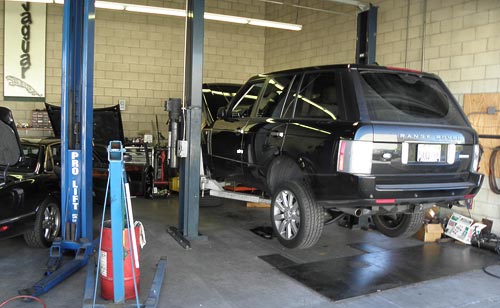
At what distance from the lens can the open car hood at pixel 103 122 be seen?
7.07m

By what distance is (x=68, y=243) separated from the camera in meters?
4.25

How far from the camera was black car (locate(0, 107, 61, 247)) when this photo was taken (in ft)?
13.1

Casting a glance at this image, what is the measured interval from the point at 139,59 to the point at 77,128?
6718mm

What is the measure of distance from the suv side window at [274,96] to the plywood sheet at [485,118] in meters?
2.94

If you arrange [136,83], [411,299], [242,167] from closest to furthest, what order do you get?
[411,299] → [242,167] → [136,83]

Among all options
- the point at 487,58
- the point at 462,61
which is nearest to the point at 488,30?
the point at 487,58

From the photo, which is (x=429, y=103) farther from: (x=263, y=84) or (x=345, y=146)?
(x=263, y=84)

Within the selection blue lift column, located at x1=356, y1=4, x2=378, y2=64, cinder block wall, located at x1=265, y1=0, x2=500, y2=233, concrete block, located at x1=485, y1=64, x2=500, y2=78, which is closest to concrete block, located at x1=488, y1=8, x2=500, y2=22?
cinder block wall, located at x1=265, y1=0, x2=500, y2=233

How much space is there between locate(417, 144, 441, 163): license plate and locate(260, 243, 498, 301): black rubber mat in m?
1.20

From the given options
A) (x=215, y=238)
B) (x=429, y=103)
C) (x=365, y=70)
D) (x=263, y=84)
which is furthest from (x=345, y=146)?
(x=215, y=238)

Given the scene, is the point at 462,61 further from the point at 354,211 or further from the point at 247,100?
the point at 354,211

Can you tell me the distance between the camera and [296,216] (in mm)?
4102

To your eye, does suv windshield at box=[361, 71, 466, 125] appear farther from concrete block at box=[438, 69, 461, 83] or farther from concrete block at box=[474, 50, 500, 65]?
concrete block at box=[438, 69, 461, 83]

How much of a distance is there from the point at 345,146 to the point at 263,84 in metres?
1.75
